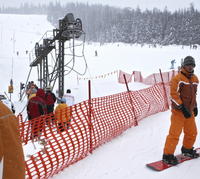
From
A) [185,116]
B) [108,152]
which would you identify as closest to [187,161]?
[185,116]

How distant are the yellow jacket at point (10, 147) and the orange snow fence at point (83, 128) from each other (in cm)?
251

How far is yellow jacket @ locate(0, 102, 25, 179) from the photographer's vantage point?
1170 millimetres

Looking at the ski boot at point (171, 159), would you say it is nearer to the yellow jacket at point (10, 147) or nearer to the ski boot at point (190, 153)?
the ski boot at point (190, 153)

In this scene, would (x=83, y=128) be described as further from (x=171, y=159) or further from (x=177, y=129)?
(x=177, y=129)

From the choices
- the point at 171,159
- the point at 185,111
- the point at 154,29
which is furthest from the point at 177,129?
the point at 154,29

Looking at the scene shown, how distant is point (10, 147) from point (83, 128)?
5.62 meters

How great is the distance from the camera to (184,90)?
Answer: 12.4 feet

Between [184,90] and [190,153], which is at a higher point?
[184,90]

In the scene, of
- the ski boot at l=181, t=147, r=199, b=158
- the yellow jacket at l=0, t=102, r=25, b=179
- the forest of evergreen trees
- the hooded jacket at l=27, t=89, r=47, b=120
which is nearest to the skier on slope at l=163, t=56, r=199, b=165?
the ski boot at l=181, t=147, r=199, b=158

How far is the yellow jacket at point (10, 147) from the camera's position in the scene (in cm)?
117

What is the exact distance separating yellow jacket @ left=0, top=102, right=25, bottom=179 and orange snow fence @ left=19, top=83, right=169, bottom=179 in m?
2.51

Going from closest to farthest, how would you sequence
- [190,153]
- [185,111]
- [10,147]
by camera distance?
[10,147] < [185,111] < [190,153]

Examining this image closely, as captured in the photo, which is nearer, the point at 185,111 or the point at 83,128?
the point at 185,111

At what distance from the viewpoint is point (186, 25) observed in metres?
79.4
